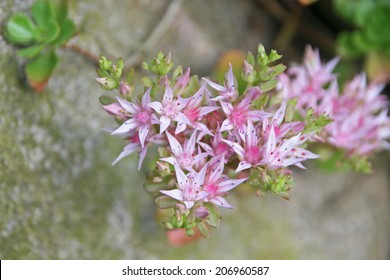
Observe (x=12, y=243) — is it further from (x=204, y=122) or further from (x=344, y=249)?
(x=344, y=249)

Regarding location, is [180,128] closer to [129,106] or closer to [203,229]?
[129,106]

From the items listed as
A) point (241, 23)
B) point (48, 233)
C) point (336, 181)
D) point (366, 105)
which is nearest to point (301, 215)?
point (336, 181)

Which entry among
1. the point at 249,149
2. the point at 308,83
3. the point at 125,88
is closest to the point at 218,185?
the point at 249,149

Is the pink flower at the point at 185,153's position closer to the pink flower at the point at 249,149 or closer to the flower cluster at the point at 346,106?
the pink flower at the point at 249,149

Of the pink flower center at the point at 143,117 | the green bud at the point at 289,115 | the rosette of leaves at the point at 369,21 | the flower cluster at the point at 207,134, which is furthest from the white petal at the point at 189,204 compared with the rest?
the rosette of leaves at the point at 369,21

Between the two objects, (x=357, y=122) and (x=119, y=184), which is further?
(x=119, y=184)

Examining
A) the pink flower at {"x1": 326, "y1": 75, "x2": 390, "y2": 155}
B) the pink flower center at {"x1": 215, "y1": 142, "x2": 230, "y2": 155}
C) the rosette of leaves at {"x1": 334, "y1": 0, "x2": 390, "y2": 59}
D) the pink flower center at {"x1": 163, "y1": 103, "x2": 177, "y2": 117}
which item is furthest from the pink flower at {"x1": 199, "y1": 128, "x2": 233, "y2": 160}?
the rosette of leaves at {"x1": 334, "y1": 0, "x2": 390, "y2": 59}

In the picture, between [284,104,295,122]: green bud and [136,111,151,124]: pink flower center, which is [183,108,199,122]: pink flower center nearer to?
[136,111,151,124]: pink flower center
